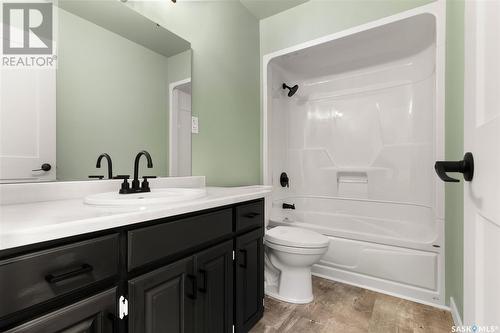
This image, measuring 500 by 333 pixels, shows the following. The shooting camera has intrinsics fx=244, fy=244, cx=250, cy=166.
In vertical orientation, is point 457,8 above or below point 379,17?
below

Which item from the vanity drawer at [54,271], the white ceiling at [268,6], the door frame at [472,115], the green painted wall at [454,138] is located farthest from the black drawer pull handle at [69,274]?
the white ceiling at [268,6]

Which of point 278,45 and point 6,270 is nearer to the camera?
point 6,270

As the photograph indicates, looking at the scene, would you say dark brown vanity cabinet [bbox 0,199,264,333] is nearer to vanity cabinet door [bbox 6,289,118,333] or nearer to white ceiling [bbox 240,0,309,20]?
vanity cabinet door [bbox 6,289,118,333]

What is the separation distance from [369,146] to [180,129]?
1951 mm

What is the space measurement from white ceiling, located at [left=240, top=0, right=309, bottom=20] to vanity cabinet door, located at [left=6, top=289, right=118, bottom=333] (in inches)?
94.7

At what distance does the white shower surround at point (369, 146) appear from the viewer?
1.82 meters

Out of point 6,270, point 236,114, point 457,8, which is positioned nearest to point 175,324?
point 6,270

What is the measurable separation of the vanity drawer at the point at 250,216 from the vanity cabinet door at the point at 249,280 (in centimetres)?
5

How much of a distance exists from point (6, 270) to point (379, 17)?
244 cm

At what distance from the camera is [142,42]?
1.43 m

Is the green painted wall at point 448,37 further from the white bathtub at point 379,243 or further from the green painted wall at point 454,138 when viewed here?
the white bathtub at point 379,243

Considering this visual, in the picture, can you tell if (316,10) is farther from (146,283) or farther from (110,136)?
(146,283)

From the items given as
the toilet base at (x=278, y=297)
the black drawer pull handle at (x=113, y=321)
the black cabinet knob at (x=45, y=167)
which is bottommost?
the toilet base at (x=278, y=297)

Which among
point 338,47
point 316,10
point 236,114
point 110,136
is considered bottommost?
point 110,136
